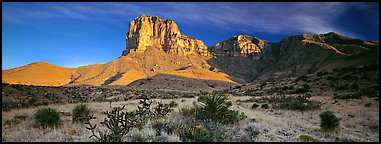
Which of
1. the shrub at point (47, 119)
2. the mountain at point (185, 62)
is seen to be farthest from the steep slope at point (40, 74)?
the shrub at point (47, 119)

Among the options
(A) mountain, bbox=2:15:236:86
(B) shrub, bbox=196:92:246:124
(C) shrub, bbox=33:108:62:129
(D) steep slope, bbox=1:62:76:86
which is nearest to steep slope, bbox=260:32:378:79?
(A) mountain, bbox=2:15:236:86

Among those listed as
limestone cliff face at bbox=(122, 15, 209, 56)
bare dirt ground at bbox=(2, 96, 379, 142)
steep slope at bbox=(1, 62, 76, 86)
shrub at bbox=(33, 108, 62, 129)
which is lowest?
bare dirt ground at bbox=(2, 96, 379, 142)

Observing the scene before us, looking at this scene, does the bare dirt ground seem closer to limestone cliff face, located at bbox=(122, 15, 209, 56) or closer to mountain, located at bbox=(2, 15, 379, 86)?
mountain, located at bbox=(2, 15, 379, 86)

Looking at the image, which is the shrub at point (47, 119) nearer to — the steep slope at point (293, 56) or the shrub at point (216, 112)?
the shrub at point (216, 112)

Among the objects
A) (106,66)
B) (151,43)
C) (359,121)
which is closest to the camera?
(359,121)

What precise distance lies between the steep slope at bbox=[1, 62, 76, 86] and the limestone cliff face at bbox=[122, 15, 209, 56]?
39.9 metres

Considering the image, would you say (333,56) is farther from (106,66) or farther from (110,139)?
(110,139)

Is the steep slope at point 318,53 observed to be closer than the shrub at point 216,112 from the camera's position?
No

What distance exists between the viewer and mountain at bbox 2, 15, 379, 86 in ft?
382

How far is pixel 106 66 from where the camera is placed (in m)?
142

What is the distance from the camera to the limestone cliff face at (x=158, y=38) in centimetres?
16938

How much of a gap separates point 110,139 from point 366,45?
161736 mm

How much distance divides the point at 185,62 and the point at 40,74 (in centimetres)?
8261

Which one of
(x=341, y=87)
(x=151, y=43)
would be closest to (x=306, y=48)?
(x=151, y=43)
